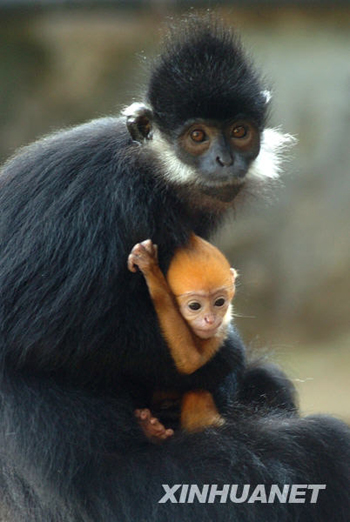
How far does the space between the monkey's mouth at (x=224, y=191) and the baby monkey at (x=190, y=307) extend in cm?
26

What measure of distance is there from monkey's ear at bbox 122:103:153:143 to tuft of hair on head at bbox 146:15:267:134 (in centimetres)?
5

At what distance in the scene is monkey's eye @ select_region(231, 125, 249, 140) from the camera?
Result: 16.9 feet

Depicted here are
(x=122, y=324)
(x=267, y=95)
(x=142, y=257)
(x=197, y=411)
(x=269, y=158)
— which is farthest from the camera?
(x=269, y=158)

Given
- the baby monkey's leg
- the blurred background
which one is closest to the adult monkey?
the baby monkey's leg

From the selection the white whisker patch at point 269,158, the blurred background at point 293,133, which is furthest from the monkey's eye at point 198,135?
the blurred background at point 293,133

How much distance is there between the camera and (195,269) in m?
5.02

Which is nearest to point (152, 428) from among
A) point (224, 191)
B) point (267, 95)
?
point (224, 191)

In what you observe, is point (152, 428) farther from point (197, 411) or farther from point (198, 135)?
point (198, 135)

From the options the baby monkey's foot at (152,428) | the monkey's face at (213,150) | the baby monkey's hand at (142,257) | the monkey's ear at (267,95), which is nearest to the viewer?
the baby monkey's hand at (142,257)

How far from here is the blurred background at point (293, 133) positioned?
12094 millimetres

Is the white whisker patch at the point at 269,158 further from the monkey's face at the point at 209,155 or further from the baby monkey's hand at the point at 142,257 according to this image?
the baby monkey's hand at the point at 142,257

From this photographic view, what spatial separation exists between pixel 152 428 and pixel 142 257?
3.08 ft

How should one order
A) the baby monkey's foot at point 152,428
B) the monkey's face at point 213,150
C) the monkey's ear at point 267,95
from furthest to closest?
the monkey's ear at point 267,95, the monkey's face at point 213,150, the baby monkey's foot at point 152,428

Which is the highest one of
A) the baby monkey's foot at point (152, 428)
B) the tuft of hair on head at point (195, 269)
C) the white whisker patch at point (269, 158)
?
the white whisker patch at point (269, 158)
